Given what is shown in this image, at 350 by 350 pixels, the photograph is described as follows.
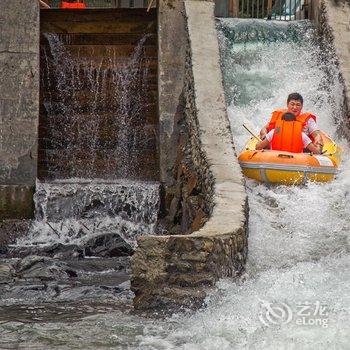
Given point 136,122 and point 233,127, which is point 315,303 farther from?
point 136,122

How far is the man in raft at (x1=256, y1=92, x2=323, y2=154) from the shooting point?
1241 centimetres

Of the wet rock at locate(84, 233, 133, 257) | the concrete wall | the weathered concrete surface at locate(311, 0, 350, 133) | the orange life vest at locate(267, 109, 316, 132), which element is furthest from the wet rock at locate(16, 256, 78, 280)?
the weathered concrete surface at locate(311, 0, 350, 133)

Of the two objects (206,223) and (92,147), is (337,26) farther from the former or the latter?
(206,223)

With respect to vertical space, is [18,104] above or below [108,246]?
above

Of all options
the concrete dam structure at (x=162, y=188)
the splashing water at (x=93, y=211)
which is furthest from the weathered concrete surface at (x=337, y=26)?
the splashing water at (x=93, y=211)

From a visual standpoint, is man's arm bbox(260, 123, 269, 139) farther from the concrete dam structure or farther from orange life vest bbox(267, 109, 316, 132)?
the concrete dam structure

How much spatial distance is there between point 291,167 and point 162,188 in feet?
7.83

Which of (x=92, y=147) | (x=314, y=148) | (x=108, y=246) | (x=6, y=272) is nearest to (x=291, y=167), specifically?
(x=314, y=148)

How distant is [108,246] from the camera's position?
41.0ft

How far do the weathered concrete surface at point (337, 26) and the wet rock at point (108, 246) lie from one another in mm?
3624

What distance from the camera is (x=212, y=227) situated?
950 centimetres

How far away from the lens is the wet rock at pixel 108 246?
12.4m

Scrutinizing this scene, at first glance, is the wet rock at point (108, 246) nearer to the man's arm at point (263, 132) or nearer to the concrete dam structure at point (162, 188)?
the concrete dam structure at point (162, 188)

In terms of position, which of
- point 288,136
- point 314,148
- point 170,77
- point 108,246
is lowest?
point 108,246
